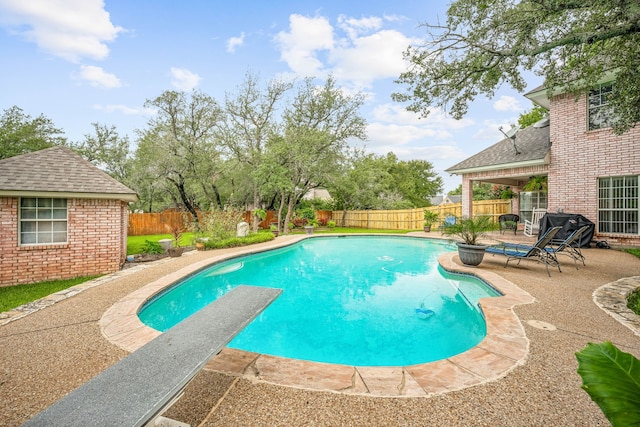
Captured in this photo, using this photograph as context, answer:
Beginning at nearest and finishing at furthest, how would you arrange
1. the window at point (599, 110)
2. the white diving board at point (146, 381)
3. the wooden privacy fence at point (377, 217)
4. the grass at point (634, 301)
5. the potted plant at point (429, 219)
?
the white diving board at point (146, 381) → the grass at point (634, 301) → the window at point (599, 110) → the potted plant at point (429, 219) → the wooden privacy fence at point (377, 217)

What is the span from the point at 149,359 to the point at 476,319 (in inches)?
178

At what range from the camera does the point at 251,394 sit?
225 cm

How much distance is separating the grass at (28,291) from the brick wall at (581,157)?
605 inches

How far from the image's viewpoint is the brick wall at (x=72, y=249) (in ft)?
20.6

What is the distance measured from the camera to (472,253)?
7016 mm

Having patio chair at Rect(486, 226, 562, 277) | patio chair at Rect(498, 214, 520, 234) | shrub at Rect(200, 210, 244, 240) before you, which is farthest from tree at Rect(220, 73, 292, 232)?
patio chair at Rect(498, 214, 520, 234)

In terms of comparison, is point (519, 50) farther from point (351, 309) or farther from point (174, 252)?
point (174, 252)

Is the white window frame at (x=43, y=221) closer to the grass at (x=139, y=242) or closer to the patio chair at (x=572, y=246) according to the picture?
the grass at (x=139, y=242)

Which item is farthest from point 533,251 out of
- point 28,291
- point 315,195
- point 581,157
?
point 315,195

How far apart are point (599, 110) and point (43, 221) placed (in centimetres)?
1698

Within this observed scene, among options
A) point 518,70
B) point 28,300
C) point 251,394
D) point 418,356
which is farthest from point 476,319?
point 28,300

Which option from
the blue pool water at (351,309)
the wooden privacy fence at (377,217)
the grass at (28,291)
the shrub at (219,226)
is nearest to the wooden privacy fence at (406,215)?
the wooden privacy fence at (377,217)

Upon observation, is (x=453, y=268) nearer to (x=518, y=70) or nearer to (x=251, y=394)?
(x=518, y=70)

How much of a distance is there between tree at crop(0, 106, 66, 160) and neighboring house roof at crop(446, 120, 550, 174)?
84.7ft
